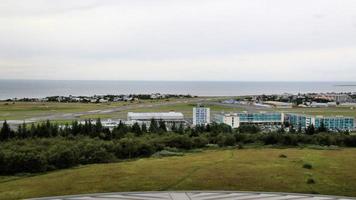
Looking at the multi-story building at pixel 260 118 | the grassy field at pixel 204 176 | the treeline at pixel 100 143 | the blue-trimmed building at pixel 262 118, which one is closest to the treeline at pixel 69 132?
the treeline at pixel 100 143

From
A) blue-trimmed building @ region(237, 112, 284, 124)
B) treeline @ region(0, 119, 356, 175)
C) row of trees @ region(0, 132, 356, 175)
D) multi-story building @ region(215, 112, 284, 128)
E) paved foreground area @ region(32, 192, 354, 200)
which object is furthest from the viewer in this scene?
blue-trimmed building @ region(237, 112, 284, 124)

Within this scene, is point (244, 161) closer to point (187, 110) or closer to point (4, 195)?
point (4, 195)

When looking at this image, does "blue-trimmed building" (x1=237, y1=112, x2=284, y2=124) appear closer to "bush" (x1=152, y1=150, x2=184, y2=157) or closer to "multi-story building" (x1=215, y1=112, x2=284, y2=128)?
"multi-story building" (x1=215, y1=112, x2=284, y2=128)

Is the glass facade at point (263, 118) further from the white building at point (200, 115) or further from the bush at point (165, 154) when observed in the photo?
the bush at point (165, 154)

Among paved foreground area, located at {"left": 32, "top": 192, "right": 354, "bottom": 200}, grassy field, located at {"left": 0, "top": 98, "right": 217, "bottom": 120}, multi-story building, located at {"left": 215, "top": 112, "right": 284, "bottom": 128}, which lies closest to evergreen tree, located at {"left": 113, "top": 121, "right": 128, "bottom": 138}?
paved foreground area, located at {"left": 32, "top": 192, "right": 354, "bottom": 200}

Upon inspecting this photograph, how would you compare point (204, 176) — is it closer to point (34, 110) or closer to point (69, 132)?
point (69, 132)

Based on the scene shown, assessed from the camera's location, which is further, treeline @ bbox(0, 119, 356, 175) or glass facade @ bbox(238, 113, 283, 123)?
glass facade @ bbox(238, 113, 283, 123)

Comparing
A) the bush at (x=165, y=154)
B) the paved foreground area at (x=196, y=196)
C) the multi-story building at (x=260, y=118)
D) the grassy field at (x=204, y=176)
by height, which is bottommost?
the multi-story building at (x=260, y=118)

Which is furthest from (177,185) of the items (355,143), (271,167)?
(355,143)

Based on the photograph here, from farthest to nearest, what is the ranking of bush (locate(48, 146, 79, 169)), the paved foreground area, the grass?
the grass
bush (locate(48, 146, 79, 169))
the paved foreground area

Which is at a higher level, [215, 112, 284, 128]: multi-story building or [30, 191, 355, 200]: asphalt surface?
[30, 191, 355, 200]: asphalt surface
